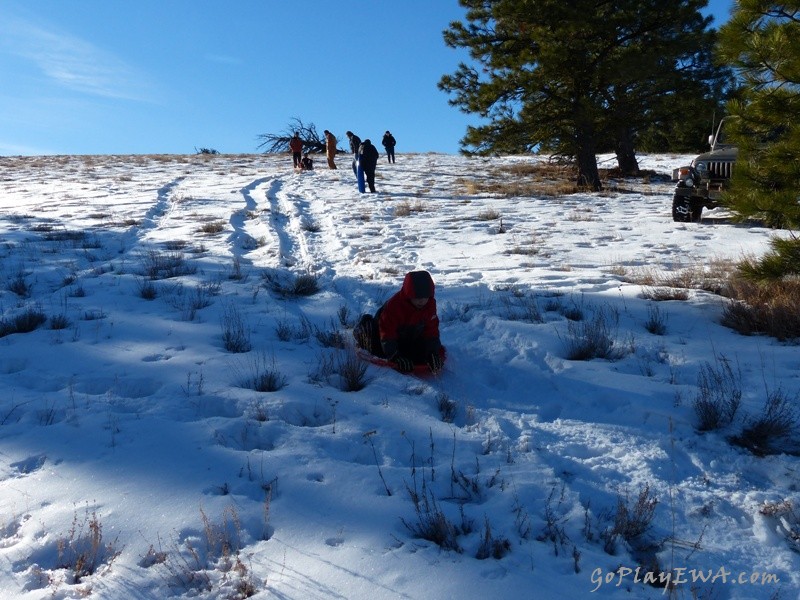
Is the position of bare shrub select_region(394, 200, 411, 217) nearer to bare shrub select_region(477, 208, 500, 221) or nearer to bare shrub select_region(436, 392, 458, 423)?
bare shrub select_region(477, 208, 500, 221)

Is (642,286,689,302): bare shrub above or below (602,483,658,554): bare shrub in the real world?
above

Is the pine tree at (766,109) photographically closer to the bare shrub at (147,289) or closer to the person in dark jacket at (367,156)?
the bare shrub at (147,289)

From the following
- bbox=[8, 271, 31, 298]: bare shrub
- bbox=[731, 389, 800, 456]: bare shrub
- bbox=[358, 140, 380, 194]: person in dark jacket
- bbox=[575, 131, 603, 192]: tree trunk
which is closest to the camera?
bbox=[731, 389, 800, 456]: bare shrub

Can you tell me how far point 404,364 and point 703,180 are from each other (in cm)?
866

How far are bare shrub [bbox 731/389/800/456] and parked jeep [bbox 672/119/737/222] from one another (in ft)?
26.0

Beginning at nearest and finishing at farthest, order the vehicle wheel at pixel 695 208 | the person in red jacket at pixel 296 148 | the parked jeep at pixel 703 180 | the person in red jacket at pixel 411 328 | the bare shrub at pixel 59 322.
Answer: the person in red jacket at pixel 411 328, the bare shrub at pixel 59 322, the parked jeep at pixel 703 180, the vehicle wheel at pixel 695 208, the person in red jacket at pixel 296 148

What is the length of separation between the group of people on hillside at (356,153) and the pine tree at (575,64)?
10.7 feet

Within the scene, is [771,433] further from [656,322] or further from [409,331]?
[409,331]

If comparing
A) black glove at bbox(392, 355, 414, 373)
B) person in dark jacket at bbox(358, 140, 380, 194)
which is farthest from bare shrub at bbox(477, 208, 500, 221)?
black glove at bbox(392, 355, 414, 373)

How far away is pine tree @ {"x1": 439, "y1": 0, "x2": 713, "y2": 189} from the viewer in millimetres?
14070

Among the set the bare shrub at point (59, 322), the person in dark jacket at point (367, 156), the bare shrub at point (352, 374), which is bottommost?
the bare shrub at point (352, 374)

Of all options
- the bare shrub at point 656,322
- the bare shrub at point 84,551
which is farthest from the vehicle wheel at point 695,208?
the bare shrub at point 84,551

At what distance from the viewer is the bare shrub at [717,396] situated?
12.8ft

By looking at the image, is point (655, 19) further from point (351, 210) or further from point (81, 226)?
point (81, 226)
